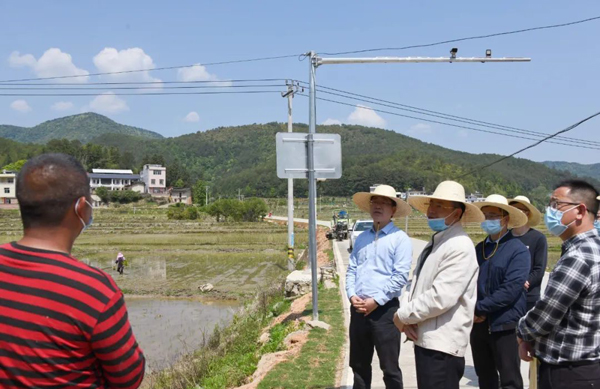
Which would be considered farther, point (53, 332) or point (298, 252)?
point (298, 252)

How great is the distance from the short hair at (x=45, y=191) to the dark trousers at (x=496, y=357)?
3.44 meters

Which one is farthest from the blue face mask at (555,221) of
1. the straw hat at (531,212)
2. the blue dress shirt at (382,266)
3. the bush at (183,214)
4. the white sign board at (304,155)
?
the bush at (183,214)

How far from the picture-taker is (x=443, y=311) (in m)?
3.51

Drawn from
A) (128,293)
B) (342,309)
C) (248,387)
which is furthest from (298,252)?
(248,387)

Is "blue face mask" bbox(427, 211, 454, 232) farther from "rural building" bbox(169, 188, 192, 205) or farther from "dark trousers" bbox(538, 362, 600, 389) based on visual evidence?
"rural building" bbox(169, 188, 192, 205)

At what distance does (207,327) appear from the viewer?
14.1 m

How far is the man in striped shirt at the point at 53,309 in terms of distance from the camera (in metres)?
1.94

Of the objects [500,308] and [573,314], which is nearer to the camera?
[573,314]

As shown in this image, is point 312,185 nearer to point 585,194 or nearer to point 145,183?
point 585,194

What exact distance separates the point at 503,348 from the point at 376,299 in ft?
3.50

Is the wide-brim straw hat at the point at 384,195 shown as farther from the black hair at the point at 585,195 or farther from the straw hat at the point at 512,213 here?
the black hair at the point at 585,195

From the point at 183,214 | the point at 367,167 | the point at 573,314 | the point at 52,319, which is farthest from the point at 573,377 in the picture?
the point at 367,167

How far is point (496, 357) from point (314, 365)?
2.61 meters

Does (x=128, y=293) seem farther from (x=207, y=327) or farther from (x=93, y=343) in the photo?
(x=93, y=343)
